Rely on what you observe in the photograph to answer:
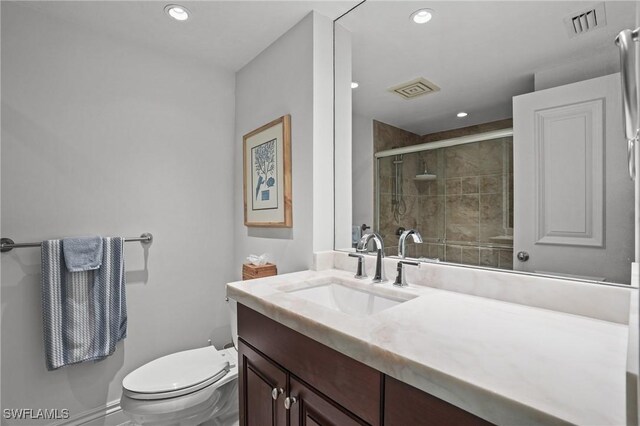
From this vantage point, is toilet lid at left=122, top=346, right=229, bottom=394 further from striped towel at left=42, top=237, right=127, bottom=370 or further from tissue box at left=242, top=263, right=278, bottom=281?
tissue box at left=242, top=263, right=278, bottom=281

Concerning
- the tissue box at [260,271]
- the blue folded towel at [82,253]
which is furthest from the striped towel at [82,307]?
the tissue box at [260,271]

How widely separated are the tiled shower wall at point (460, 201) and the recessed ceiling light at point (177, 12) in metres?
1.26

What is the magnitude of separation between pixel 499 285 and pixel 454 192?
358mm

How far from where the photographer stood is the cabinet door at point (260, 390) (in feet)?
3.23

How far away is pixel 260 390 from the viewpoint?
110 centimetres

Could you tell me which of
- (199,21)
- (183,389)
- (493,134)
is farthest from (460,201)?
(199,21)

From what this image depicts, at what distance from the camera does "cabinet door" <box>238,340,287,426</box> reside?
3.23 feet

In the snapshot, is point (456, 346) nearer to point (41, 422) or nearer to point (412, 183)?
point (412, 183)

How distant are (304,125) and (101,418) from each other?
1.99 m

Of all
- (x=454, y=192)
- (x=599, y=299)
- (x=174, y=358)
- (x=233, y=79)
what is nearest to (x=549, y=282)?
(x=599, y=299)

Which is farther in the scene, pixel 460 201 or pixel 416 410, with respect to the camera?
pixel 460 201

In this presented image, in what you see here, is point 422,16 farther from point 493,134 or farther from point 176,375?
point 176,375

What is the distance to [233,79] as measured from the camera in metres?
2.29

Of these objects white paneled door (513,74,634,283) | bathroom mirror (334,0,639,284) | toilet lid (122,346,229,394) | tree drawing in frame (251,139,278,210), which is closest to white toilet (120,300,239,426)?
toilet lid (122,346,229,394)
